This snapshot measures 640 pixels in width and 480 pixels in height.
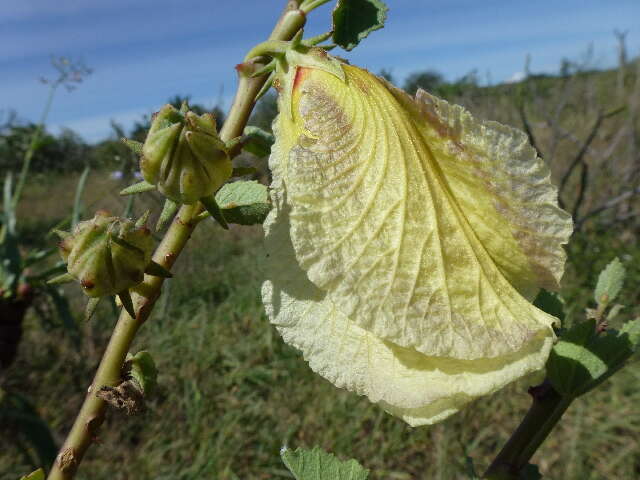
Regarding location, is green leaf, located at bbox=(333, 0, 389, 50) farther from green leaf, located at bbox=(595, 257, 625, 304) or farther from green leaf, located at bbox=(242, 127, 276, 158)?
green leaf, located at bbox=(595, 257, 625, 304)

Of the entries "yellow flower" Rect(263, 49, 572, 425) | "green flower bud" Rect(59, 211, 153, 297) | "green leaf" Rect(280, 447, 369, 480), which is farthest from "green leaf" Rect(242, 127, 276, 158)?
"green leaf" Rect(280, 447, 369, 480)

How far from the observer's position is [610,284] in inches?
29.2

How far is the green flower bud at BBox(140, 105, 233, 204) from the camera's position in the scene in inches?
18.5

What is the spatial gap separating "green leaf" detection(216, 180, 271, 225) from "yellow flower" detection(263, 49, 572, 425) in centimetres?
5

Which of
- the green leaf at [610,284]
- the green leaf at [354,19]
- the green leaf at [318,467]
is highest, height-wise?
the green leaf at [354,19]

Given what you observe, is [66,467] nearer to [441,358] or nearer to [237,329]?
[441,358]

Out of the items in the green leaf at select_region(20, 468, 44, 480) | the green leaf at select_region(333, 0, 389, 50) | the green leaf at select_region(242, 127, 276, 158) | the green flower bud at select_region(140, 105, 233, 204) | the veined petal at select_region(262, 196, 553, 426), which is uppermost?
the green leaf at select_region(333, 0, 389, 50)

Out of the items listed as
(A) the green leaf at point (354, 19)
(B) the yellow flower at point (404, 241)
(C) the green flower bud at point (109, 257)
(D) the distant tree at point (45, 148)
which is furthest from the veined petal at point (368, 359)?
(D) the distant tree at point (45, 148)

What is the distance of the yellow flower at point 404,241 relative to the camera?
504 millimetres

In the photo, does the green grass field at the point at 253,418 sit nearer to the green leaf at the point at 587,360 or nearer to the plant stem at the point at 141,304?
the plant stem at the point at 141,304

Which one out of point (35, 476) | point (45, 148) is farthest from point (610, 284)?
point (45, 148)

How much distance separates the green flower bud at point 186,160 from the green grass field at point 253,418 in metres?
2.02

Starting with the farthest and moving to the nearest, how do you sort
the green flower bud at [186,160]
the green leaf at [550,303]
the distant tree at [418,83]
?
the distant tree at [418,83] < the green leaf at [550,303] < the green flower bud at [186,160]

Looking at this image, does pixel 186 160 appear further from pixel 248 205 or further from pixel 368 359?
pixel 368 359
